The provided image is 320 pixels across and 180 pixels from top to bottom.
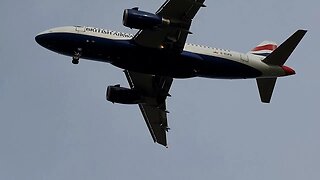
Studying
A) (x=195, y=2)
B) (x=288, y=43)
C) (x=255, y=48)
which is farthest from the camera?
(x=255, y=48)

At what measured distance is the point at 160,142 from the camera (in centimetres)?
10012

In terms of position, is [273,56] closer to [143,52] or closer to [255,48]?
[255,48]

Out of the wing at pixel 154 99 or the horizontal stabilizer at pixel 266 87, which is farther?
the wing at pixel 154 99

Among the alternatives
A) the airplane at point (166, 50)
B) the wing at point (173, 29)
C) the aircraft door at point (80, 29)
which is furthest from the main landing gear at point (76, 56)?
the wing at point (173, 29)

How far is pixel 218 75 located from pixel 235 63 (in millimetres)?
2388

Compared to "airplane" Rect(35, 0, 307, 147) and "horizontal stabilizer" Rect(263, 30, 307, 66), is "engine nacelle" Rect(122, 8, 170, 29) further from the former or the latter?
"horizontal stabilizer" Rect(263, 30, 307, 66)

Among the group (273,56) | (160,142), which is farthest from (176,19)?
(160,142)

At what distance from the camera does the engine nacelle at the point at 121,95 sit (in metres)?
95.2

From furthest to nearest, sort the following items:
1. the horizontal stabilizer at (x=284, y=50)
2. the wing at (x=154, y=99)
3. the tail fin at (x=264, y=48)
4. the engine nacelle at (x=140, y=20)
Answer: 1. the tail fin at (x=264, y=48)
2. the wing at (x=154, y=99)
3. the horizontal stabilizer at (x=284, y=50)
4. the engine nacelle at (x=140, y=20)

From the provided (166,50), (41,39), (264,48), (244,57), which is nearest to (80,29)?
(41,39)

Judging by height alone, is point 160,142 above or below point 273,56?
below

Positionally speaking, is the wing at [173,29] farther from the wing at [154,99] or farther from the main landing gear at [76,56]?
the wing at [154,99]

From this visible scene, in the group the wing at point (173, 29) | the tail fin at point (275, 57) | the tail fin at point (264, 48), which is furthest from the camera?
the tail fin at point (264, 48)

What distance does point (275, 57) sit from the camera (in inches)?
3548
